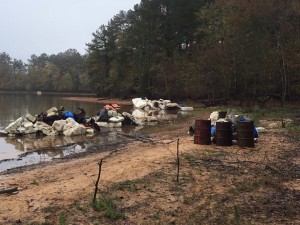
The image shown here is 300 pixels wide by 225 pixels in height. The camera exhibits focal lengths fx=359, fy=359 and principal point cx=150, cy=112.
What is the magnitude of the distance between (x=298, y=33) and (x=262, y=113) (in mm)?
12916

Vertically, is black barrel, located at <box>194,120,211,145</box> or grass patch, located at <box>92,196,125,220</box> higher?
black barrel, located at <box>194,120,211,145</box>

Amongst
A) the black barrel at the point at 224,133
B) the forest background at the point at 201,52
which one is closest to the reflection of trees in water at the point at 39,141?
the black barrel at the point at 224,133

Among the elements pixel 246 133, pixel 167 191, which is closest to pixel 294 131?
pixel 246 133

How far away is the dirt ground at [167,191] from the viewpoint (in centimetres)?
573

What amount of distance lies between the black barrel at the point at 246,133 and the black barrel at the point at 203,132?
3.22 ft

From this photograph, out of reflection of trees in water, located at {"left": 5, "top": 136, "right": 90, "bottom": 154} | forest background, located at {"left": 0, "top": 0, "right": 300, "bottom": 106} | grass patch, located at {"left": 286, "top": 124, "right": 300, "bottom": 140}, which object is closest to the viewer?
grass patch, located at {"left": 286, "top": 124, "right": 300, "bottom": 140}

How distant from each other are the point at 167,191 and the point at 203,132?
4.82 meters

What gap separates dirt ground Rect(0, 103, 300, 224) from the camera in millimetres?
5730

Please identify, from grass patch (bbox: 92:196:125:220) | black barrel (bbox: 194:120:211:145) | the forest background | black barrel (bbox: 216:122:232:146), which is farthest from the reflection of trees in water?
the forest background

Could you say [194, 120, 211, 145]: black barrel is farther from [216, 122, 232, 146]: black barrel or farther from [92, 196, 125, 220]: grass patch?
[92, 196, 125, 220]: grass patch

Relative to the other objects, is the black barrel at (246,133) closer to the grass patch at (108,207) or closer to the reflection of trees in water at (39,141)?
the grass patch at (108,207)

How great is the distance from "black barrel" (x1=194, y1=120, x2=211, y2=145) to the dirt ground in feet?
3.38

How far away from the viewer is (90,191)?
687 cm

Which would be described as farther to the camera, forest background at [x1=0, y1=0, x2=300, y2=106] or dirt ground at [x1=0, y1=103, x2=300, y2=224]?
forest background at [x1=0, y1=0, x2=300, y2=106]
